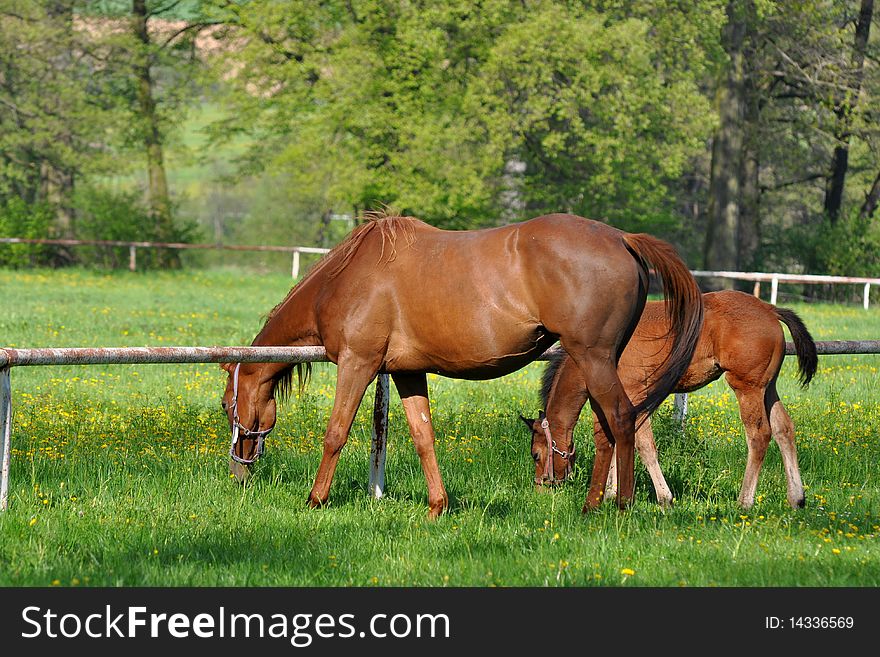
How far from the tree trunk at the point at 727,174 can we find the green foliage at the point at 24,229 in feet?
69.3

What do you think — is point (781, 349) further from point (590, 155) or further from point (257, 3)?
point (257, 3)

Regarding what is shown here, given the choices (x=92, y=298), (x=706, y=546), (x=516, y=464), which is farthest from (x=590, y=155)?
(x=706, y=546)

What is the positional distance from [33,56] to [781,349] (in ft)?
115

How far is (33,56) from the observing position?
37688 millimetres

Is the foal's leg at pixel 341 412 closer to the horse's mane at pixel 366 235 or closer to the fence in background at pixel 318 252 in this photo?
the horse's mane at pixel 366 235

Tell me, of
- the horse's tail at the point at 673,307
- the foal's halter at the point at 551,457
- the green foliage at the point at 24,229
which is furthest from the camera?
the green foliage at the point at 24,229

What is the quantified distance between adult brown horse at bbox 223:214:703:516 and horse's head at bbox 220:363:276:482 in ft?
2.08

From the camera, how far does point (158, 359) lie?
6.81m

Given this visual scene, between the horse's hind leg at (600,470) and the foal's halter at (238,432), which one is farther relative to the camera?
the foal's halter at (238,432)

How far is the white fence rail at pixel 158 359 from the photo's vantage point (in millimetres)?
6398

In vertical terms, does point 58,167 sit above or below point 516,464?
above

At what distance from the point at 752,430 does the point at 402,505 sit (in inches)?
98.3

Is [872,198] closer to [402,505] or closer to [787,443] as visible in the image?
[787,443]

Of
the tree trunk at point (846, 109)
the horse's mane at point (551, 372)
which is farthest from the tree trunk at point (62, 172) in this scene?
the horse's mane at point (551, 372)
